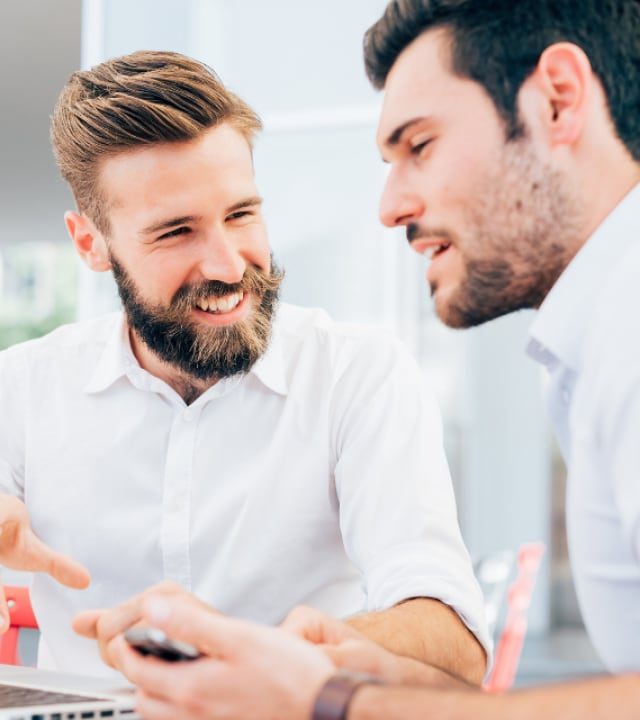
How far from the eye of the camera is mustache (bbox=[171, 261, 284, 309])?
1.81m

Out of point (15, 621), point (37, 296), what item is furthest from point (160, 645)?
point (37, 296)

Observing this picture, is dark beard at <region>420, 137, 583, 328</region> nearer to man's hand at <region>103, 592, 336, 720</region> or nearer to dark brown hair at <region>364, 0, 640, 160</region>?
dark brown hair at <region>364, 0, 640, 160</region>

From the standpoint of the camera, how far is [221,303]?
1.84 meters

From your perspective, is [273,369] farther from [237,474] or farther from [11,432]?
[11,432]

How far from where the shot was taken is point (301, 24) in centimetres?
484

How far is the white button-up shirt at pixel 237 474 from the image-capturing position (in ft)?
5.50

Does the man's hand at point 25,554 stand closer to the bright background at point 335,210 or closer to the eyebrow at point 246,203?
the eyebrow at point 246,203

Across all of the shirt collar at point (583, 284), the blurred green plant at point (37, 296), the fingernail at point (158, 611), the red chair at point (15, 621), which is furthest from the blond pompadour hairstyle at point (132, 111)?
the blurred green plant at point (37, 296)

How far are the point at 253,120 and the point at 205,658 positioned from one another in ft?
4.02

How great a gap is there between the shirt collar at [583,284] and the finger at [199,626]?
1.47ft

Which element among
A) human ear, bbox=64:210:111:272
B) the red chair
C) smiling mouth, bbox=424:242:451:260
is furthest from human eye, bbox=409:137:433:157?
the red chair

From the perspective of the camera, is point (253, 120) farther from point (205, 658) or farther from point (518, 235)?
point (205, 658)

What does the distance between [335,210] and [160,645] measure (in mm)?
4039

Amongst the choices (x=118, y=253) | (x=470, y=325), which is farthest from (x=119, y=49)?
(x=470, y=325)
